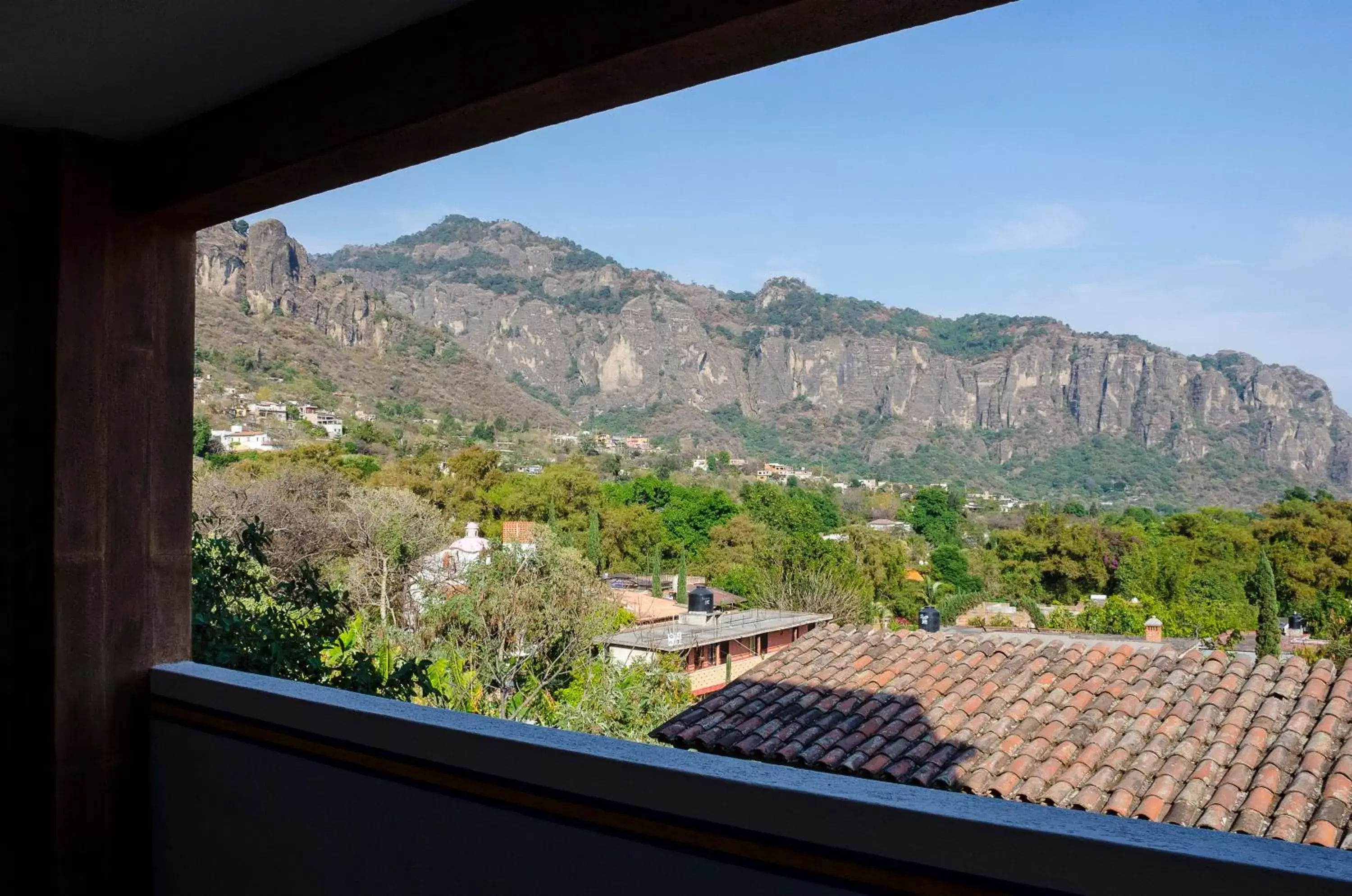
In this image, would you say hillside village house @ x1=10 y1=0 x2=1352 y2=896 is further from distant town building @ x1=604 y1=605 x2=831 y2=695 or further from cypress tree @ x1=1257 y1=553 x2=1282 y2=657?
cypress tree @ x1=1257 y1=553 x2=1282 y2=657

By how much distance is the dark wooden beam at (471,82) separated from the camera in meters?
1.18

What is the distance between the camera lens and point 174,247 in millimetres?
2246

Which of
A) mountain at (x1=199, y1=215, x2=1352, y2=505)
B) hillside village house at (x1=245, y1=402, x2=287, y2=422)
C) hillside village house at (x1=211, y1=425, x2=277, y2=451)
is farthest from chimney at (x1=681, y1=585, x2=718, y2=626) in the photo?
mountain at (x1=199, y1=215, x2=1352, y2=505)

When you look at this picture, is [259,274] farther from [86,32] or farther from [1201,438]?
[1201,438]

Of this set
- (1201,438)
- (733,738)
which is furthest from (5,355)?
(1201,438)

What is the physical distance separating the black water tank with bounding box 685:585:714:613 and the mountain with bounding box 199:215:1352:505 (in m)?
21.8

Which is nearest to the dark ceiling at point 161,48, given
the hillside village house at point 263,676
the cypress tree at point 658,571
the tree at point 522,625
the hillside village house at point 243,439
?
the hillside village house at point 263,676

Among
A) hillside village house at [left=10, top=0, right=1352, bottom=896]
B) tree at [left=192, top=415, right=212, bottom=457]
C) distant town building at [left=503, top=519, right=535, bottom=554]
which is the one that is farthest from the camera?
distant town building at [left=503, top=519, right=535, bottom=554]

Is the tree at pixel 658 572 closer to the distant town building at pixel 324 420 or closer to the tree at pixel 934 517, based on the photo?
the distant town building at pixel 324 420

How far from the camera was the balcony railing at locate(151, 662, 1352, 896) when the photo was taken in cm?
98

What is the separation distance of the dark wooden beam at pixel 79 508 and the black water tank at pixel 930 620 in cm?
923

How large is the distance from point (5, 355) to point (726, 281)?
60.4m

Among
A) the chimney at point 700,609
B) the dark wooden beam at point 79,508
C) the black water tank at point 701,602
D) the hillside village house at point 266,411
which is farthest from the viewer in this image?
the hillside village house at point 266,411

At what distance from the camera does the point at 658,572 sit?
26.2m
